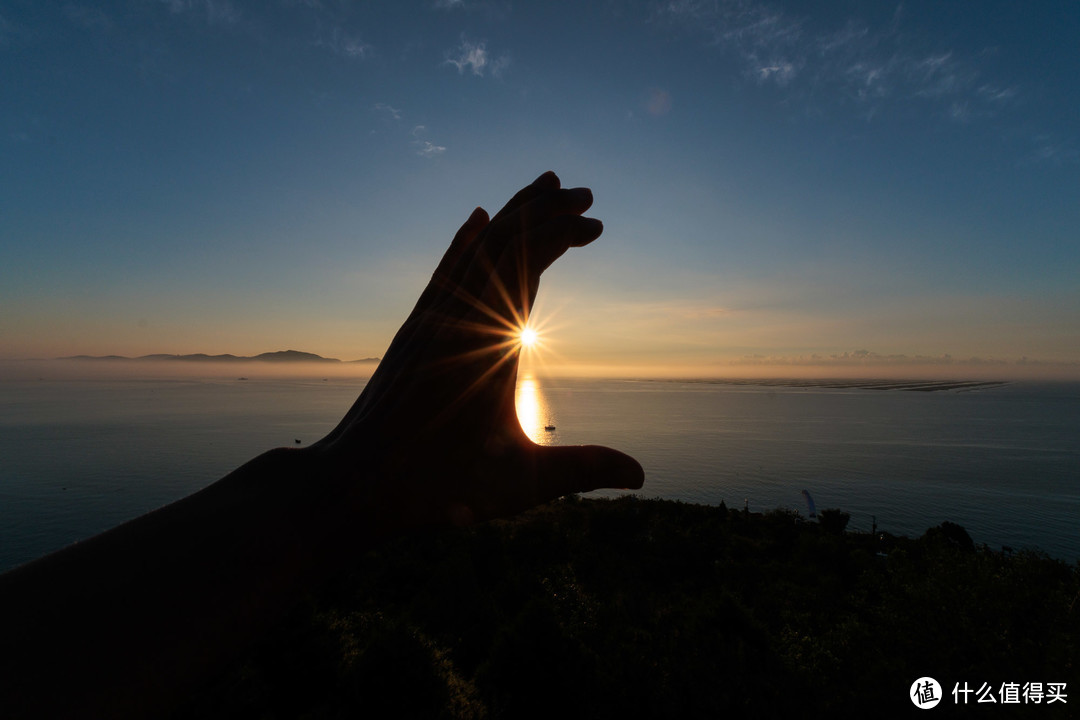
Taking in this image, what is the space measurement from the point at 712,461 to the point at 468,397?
98297mm

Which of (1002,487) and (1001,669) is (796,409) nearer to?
(1002,487)

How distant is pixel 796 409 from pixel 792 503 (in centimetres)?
14081

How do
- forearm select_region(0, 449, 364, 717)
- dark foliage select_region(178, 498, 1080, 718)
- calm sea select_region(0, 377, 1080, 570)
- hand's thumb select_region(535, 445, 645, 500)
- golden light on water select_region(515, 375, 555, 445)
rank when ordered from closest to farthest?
1. forearm select_region(0, 449, 364, 717)
2. hand's thumb select_region(535, 445, 645, 500)
3. dark foliage select_region(178, 498, 1080, 718)
4. calm sea select_region(0, 377, 1080, 570)
5. golden light on water select_region(515, 375, 555, 445)

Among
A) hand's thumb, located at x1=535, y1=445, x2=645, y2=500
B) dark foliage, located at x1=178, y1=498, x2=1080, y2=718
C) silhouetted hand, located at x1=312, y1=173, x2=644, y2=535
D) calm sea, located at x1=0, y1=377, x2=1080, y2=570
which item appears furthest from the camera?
calm sea, located at x1=0, y1=377, x2=1080, y2=570

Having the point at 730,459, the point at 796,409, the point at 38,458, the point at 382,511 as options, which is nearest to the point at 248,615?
the point at 382,511

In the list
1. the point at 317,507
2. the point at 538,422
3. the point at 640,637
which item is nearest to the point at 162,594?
the point at 317,507

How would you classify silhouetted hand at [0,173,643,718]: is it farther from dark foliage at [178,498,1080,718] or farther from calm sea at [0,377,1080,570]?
calm sea at [0,377,1080,570]

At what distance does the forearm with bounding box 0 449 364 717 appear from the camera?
1.19 m

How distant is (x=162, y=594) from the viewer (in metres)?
1.40

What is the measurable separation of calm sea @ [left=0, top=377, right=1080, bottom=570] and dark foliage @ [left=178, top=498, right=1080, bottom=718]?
3310 cm

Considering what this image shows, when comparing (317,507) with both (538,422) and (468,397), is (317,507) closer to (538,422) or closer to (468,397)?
(468,397)

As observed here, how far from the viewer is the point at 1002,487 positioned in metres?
72.8

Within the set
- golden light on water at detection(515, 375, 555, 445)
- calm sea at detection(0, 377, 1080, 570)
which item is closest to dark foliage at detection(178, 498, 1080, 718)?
calm sea at detection(0, 377, 1080, 570)

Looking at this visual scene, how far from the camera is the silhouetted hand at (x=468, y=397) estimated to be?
2123mm
